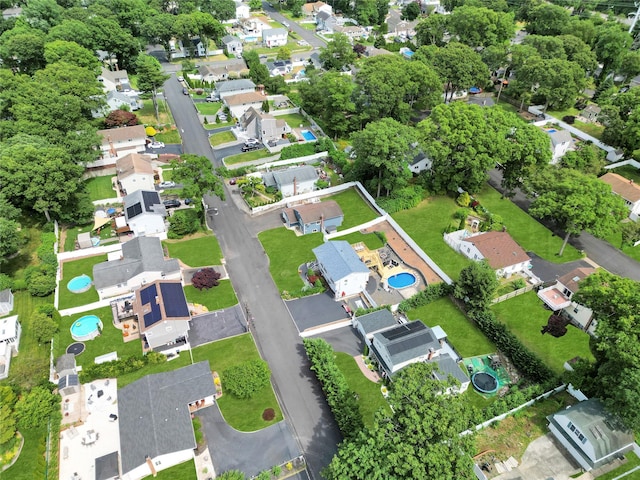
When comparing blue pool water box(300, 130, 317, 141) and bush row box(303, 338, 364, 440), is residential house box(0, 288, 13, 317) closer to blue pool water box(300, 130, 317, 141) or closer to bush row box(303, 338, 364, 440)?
bush row box(303, 338, 364, 440)

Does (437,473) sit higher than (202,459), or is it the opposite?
(437,473)

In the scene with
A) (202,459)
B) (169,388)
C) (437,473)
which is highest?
(437,473)

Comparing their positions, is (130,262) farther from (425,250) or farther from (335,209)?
(425,250)

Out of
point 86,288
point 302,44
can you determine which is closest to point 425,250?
point 86,288

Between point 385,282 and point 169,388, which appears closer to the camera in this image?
point 169,388

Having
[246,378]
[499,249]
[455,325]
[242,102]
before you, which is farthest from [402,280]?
[242,102]

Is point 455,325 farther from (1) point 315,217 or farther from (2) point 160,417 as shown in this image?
(2) point 160,417

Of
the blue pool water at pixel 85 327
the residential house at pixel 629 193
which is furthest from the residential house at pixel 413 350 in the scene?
the residential house at pixel 629 193

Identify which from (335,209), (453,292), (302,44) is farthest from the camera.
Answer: (302,44)
